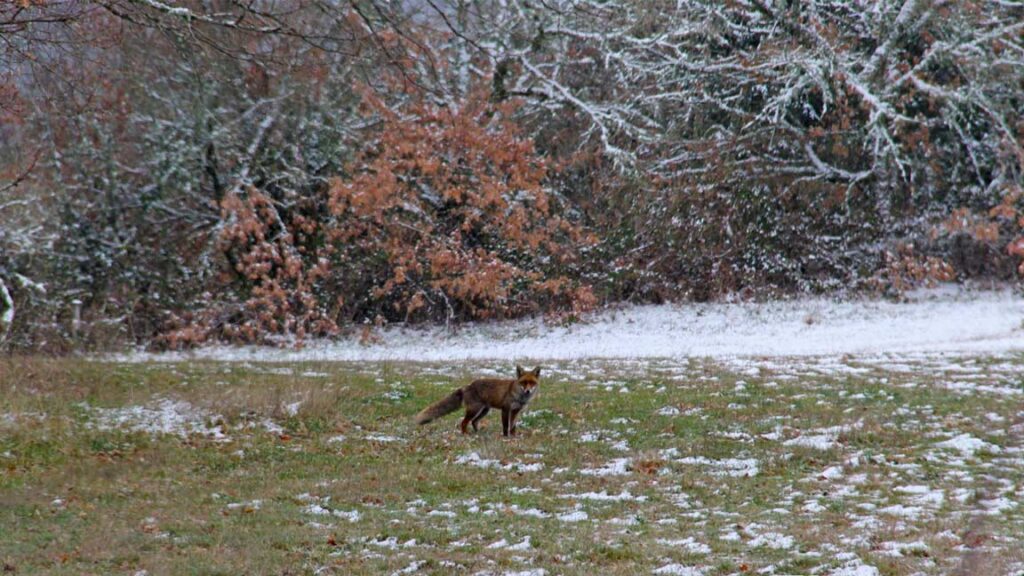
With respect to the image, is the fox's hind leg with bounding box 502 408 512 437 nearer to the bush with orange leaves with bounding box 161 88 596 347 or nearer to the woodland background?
the woodland background

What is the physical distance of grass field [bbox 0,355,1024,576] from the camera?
755 cm

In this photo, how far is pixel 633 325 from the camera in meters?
27.0

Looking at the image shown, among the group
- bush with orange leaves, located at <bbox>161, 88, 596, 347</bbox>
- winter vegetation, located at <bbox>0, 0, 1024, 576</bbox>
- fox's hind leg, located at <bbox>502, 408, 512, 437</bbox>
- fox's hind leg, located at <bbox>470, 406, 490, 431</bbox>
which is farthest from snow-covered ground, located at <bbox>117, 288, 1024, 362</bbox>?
fox's hind leg, located at <bbox>502, 408, 512, 437</bbox>

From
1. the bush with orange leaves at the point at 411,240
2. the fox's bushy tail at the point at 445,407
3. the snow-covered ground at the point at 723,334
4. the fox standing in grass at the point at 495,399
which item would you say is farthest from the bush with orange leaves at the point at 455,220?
the fox standing in grass at the point at 495,399

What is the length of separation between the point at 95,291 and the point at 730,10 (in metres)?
18.6

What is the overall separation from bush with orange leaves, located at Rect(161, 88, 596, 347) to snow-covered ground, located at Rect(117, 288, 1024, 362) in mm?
822

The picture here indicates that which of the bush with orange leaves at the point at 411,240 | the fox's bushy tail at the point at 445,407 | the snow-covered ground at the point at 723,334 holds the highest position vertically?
the bush with orange leaves at the point at 411,240

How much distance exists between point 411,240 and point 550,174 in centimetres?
461

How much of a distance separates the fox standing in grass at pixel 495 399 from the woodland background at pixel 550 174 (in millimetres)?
13361

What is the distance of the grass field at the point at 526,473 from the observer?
7.55 metres

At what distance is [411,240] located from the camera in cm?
2805

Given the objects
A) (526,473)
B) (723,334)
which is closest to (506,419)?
(526,473)

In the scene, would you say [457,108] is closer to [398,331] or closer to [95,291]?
[398,331]

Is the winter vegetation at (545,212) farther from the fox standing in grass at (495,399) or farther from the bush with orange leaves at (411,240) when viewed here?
the fox standing in grass at (495,399)
